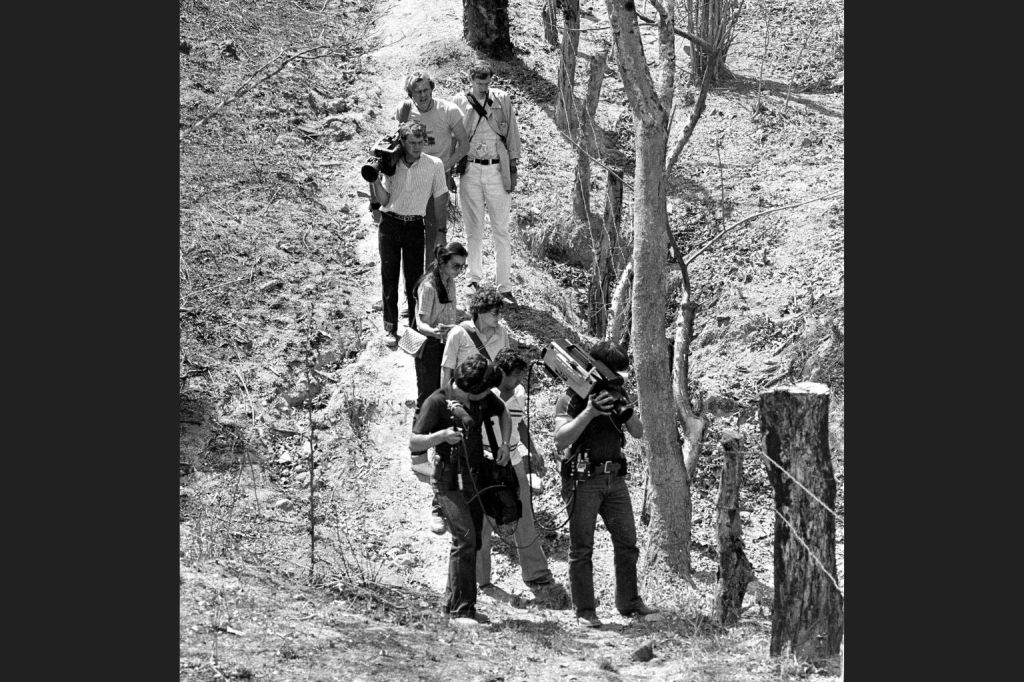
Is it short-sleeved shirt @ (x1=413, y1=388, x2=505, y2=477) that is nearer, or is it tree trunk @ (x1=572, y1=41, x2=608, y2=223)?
short-sleeved shirt @ (x1=413, y1=388, x2=505, y2=477)

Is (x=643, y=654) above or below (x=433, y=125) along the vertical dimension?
below

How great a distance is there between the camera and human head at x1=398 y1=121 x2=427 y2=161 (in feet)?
33.5

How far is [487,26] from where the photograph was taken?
1709 centimetres

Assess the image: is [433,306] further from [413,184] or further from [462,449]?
[462,449]

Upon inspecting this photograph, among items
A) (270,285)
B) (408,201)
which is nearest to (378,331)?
(270,285)

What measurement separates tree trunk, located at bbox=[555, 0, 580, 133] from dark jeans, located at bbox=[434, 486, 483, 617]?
7.04 metres

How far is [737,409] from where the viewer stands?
12.7 metres

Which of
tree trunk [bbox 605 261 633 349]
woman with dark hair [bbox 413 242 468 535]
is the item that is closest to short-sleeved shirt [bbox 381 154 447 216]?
woman with dark hair [bbox 413 242 468 535]

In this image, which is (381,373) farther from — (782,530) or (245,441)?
(782,530)

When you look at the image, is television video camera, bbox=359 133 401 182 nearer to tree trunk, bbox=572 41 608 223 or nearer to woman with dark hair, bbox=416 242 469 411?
woman with dark hair, bbox=416 242 469 411

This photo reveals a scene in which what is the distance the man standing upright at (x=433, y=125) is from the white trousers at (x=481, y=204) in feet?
0.73

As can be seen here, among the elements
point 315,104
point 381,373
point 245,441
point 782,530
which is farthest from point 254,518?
point 315,104

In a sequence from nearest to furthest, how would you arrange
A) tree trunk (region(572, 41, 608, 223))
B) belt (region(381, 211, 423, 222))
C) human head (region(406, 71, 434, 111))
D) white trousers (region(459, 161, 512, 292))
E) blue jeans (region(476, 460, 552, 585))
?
blue jeans (region(476, 460, 552, 585)) < belt (region(381, 211, 423, 222)) < human head (region(406, 71, 434, 111)) < white trousers (region(459, 161, 512, 292)) < tree trunk (region(572, 41, 608, 223))

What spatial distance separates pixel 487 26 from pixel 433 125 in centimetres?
642
